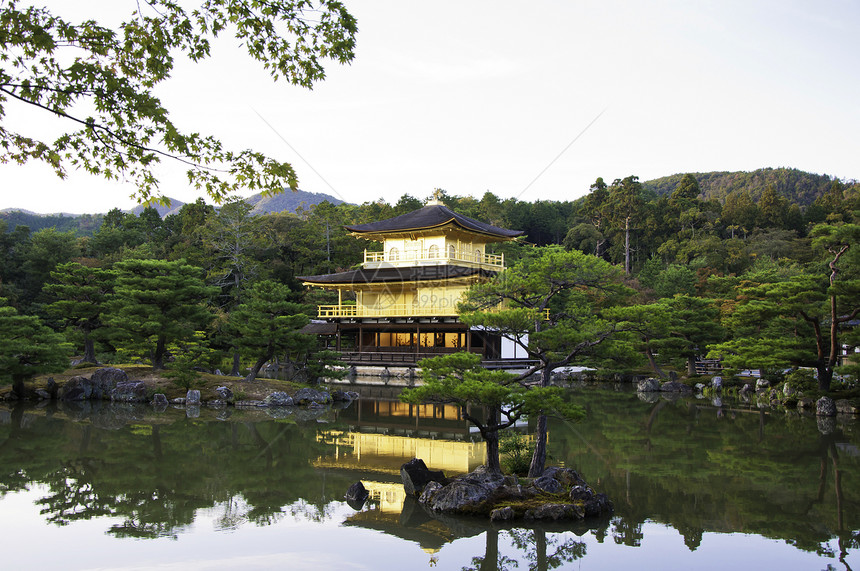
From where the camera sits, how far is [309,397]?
63.1 feet

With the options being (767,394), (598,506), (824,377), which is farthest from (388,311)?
(598,506)

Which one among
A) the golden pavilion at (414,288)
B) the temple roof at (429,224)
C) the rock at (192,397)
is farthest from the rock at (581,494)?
the temple roof at (429,224)

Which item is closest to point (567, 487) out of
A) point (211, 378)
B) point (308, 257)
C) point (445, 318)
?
point (211, 378)

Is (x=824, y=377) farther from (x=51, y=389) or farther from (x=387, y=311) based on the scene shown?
(x=51, y=389)

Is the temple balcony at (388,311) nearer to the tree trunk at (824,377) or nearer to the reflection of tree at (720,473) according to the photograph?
the reflection of tree at (720,473)

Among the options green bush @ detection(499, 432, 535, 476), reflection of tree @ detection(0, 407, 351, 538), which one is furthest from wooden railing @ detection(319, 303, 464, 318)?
green bush @ detection(499, 432, 535, 476)

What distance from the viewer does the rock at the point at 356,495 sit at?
8.30 metres

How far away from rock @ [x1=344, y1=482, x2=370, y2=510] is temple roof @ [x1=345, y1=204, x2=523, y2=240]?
20633 mm

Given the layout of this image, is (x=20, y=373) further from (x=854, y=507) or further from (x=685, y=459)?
(x=854, y=507)

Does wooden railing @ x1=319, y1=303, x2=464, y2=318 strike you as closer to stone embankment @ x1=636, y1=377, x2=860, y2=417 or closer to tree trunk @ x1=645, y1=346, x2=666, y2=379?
tree trunk @ x1=645, y1=346, x2=666, y2=379

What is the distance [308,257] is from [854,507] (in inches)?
1372

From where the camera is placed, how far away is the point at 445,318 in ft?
89.1

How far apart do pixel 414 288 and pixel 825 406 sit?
17.4m

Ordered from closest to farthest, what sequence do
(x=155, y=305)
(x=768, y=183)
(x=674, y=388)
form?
(x=155, y=305) < (x=674, y=388) < (x=768, y=183)
